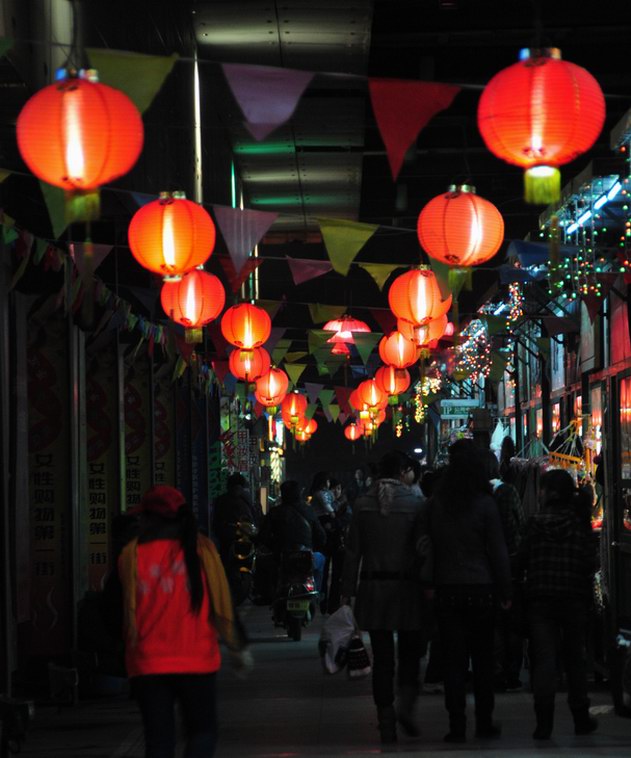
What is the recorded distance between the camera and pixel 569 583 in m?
9.30

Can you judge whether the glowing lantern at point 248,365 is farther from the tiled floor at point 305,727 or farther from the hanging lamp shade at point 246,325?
the tiled floor at point 305,727

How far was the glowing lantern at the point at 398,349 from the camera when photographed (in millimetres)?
19297

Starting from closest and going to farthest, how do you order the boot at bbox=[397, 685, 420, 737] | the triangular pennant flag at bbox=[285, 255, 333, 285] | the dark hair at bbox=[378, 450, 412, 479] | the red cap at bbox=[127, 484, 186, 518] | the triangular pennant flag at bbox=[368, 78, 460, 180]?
the red cap at bbox=[127, 484, 186, 518] → the triangular pennant flag at bbox=[368, 78, 460, 180] → the boot at bbox=[397, 685, 420, 737] → the dark hair at bbox=[378, 450, 412, 479] → the triangular pennant flag at bbox=[285, 255, 333, 285]

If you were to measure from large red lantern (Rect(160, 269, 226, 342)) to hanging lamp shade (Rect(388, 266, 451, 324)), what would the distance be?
76.8 inches

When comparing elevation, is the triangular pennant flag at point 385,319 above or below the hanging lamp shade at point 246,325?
above

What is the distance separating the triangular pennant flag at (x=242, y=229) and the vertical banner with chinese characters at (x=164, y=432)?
8.82 meters

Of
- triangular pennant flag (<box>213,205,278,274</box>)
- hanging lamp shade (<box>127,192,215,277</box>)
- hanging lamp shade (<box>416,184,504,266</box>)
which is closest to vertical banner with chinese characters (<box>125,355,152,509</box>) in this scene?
triangular pennant flag (<box>213,205,278,274</box>)

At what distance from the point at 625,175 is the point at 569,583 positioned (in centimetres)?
423

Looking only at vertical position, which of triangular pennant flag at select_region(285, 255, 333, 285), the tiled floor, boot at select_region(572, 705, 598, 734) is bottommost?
the tiled floor

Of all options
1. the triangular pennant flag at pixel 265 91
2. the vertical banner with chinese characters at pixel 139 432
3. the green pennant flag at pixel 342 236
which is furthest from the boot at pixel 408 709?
the vertical banner with chinese characters at pixel 139 432

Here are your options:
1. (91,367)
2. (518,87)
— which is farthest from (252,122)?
(91,367)

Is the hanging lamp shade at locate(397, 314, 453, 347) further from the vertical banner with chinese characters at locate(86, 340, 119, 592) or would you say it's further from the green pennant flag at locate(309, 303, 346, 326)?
the vertical banner with chinese characters at locate(86, 340, 119, 592)

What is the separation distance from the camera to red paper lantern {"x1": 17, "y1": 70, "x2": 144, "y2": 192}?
22.6ft

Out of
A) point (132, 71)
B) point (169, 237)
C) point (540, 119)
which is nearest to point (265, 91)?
point (132, 71)
